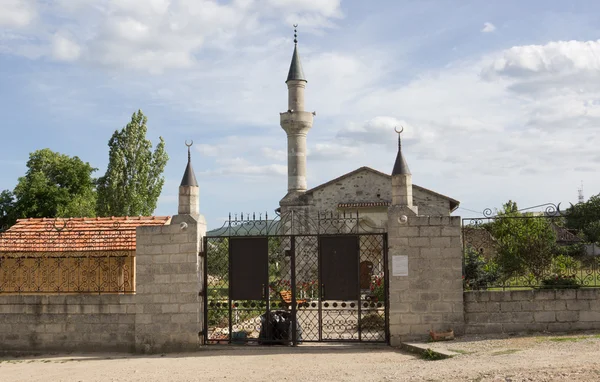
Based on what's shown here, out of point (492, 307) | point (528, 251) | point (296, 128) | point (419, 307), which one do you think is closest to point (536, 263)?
point (528, 251)

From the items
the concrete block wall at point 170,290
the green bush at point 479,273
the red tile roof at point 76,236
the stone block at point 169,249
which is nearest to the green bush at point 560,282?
the green bush at point 479,273

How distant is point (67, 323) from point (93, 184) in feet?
92.6

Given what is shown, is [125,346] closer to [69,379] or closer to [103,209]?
[69,379]

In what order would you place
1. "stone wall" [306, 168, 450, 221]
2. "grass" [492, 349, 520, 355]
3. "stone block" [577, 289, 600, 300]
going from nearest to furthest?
"grass" [492, 349, 520, 355] → "stone block" [577, 289, 600, 300] → "stone wall" [306, 168, 450, 221]

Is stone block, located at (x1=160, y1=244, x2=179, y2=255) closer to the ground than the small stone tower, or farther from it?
closer to the ground

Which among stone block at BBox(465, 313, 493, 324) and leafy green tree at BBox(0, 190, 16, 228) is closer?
stone block at BBox(465, 313, 493, 324)

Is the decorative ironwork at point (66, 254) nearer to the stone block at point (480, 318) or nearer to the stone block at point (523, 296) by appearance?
the stone block at point (480, 318)

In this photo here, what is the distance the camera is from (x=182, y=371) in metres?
9.48

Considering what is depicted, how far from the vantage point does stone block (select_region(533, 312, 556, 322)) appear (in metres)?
10.8

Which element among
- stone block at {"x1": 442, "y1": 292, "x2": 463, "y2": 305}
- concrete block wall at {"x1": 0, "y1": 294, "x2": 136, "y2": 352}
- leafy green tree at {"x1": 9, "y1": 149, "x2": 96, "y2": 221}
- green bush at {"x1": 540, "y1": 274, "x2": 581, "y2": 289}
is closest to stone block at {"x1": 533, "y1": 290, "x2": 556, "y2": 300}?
green bush at {"x1": 540, "y1": 274, "x2": 581, "y2": 289}

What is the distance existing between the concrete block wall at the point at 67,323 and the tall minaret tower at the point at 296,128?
2061cm

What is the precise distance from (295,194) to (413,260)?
2075 cm

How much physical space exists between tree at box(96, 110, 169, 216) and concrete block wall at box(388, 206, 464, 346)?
23.3 meters

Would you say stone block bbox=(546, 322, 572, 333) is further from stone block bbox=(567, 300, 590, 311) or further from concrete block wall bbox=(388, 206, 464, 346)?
concrete block wall bbox=(388, 206, 464, 346)
